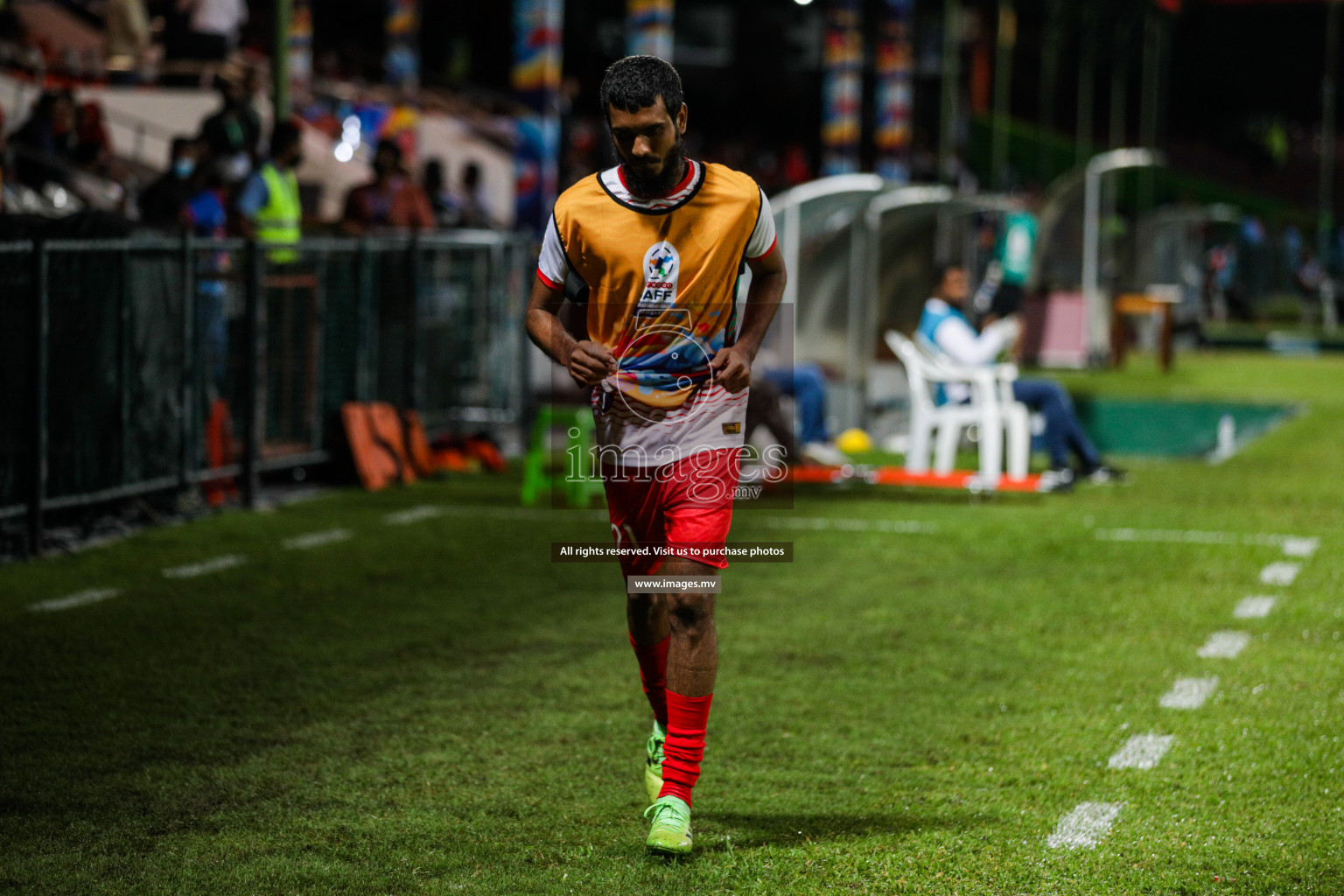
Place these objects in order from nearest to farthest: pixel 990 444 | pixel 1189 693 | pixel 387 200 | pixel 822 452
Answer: pixel 1189 693, pixel 990 444, pixel 822 452, pixel 387 200

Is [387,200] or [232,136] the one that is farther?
[387,200]

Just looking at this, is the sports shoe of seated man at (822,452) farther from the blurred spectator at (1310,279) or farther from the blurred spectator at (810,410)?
the blurred spectator at (1310,279)

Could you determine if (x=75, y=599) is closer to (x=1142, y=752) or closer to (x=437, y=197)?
(x=1142, y=752)

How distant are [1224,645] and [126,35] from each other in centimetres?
1904

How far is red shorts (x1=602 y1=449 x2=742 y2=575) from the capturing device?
527 centimetres

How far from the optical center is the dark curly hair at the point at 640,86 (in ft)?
16.4

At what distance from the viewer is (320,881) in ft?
15.8

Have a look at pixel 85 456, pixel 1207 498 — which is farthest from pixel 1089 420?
pixel 85 456

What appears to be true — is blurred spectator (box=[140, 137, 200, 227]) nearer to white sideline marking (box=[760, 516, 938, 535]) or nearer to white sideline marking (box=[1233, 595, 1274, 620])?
white sideline marking (box=[760, 516, 938, 535])

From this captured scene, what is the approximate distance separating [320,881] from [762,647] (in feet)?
11.5

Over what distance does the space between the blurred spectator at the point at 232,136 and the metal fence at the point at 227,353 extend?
1642 millimetres

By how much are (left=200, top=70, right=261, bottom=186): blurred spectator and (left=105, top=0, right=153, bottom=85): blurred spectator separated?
8.93 meters

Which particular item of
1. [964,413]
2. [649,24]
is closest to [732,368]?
[964,413]

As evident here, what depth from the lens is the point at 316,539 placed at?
35.4 ft
